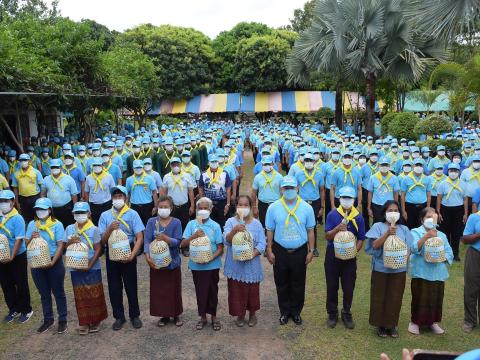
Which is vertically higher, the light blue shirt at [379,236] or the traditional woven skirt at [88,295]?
the light blue shirt at [379,236]

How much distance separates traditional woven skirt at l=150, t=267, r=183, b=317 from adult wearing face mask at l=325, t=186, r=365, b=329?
1772 mm

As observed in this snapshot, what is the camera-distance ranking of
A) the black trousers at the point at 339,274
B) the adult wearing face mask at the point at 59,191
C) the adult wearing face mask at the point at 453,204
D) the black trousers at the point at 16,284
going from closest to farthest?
the black trousers at the point at 339,274 < the black trousers at the point at 16,284 < the adult wearing face mask at the point at 453,204 < the adult wearing face mask at the point at 59,191

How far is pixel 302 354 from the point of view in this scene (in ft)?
16.5

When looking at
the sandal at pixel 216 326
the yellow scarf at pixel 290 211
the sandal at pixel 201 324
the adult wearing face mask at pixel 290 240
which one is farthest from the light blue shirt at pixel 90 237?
the yellow scarf at pixel 290 211

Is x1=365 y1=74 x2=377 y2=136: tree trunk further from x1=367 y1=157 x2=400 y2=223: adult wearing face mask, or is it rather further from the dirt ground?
the dirt ground

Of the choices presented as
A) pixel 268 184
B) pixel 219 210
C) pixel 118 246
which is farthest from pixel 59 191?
pixel 268 184

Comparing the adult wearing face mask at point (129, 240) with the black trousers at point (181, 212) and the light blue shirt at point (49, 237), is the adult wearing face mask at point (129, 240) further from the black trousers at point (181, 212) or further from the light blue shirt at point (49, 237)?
the black trousers at point (181, 212)

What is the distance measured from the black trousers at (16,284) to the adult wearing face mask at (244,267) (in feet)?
8.21

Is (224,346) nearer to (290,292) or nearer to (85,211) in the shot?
(290,292)

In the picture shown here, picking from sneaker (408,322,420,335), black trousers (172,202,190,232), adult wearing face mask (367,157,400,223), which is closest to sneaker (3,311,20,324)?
black trousers (172,202,190,232)

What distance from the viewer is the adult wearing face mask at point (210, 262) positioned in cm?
536

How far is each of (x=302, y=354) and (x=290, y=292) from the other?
83 cm

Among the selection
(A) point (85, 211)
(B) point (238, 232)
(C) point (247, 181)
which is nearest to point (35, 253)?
(A) point (85, 211)

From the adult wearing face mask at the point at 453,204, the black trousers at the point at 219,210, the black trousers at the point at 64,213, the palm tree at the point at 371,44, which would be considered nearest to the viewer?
the adult wearing face mask at the point at 453,204
